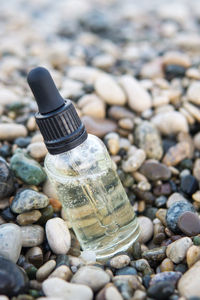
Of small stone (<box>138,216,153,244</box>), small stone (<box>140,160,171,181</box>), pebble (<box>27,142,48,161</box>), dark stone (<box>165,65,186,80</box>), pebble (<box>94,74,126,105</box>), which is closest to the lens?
small stone (<box>138,216,153,244</box>)

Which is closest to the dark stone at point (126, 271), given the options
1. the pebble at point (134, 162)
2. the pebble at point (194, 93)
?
the pebble at point (134, 162)

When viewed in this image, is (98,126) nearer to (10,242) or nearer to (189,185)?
(189,185)

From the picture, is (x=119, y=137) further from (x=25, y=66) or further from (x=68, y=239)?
(x=25, y=66)

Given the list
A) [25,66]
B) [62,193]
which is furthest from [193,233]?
[25,66]

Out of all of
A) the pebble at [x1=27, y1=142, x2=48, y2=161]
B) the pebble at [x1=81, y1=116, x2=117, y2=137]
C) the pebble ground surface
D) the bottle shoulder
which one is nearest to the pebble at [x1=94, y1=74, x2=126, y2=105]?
the pebble ground surface

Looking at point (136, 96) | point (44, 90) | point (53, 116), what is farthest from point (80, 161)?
point (136, 96)

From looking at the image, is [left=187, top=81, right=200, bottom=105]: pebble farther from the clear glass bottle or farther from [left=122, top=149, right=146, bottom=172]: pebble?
the clear glass bottle

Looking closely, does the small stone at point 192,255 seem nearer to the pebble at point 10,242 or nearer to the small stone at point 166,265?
the small stone at point 166,265
